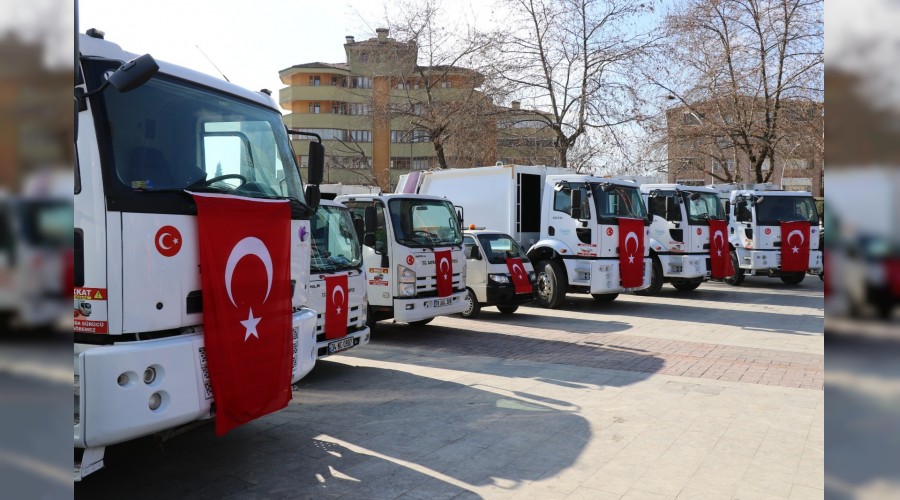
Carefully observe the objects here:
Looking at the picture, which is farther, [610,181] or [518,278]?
[610,181]

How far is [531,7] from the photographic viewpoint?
24984mm

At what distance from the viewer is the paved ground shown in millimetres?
4797

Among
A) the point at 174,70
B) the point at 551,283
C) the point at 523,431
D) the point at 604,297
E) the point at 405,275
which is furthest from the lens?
the point at 604,297

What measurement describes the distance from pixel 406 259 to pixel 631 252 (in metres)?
6.30

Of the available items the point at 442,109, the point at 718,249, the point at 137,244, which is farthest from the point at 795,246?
the point at 137,244

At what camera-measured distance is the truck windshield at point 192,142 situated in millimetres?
4129

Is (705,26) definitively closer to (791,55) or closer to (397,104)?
(791,55)

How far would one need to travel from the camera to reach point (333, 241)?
865 centimetres

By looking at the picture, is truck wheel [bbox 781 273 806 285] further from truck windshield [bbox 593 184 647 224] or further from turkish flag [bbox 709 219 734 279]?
truck windshield [bbox 593 184 647 224]

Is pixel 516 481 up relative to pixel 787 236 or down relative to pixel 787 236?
down

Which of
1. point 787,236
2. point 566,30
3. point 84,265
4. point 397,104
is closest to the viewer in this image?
point 84,265

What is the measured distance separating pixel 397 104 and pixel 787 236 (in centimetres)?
1651

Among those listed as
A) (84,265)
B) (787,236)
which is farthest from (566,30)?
(84,265)

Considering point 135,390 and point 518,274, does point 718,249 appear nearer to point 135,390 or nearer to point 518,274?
point 518,274
